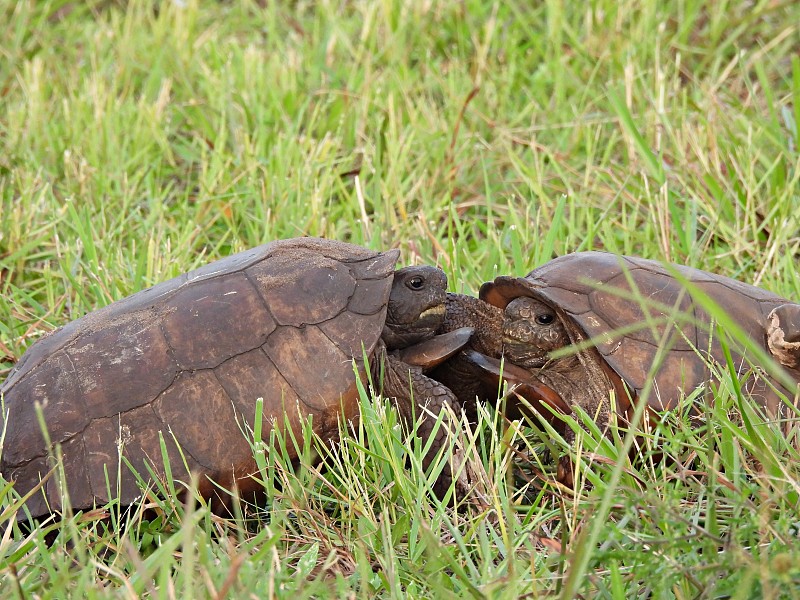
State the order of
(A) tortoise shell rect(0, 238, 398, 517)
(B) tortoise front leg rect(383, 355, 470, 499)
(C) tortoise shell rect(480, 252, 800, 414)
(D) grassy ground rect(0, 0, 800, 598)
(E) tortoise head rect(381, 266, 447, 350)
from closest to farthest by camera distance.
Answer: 1. (D) grassy ground rect(0, 0, 800, 598)
2. (A) tortoise shell rect(0, 238, 398, 517)
3. (B) tortoise front leg rect(383, 355, 470, 499)
4. (C) tortoise shell rect(480, 252, 800, 414)
5. (E) tortoise head rect(381, 266, 447, 350)

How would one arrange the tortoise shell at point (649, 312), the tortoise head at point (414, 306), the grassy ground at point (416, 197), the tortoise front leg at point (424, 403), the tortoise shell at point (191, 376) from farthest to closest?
the tortoise head at point (414, 306) → the tortoise shell at point (649, 312) → the tortoise front leg at point (424, 403) → the tortoise shell at point (191, 376) → the grassy ground at point (416, 197)

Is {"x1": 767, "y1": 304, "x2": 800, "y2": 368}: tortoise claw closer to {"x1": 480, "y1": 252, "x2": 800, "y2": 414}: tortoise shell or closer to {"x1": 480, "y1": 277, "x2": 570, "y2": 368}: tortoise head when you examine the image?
{"x1": 480, "y1": 252, "x2": 800, "y2": 414}: tortoise shell

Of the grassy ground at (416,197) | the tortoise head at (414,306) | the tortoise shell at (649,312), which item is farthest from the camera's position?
the tortoise head at (414,306)

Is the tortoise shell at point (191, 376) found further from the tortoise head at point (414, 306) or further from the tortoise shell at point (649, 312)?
the tortoise shell at point (649, 312)

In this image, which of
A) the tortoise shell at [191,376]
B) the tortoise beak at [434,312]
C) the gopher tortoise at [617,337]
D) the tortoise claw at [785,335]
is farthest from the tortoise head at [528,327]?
the tortoise claw at [785,335]

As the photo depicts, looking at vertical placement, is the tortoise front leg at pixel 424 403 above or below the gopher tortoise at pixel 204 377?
below

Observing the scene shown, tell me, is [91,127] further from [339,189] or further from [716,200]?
[716,200]

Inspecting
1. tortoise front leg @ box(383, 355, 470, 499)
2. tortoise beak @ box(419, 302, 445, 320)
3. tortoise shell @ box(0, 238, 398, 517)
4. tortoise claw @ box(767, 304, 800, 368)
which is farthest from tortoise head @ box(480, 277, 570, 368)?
tortoise claw @ box(767, 304, 800, 368)

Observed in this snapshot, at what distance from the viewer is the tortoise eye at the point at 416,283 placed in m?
2.89

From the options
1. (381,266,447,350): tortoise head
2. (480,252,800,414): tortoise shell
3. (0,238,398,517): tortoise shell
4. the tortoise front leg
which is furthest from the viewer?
(381,266,447,350): tortoise head

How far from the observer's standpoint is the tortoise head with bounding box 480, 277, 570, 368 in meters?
2.90

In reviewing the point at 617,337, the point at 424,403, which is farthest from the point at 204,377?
the point at 617,337

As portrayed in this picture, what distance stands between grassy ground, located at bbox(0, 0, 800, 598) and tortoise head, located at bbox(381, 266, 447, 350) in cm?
43

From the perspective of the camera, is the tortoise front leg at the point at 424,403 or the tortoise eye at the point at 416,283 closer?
the tortoise front leg at the point at 424,403
